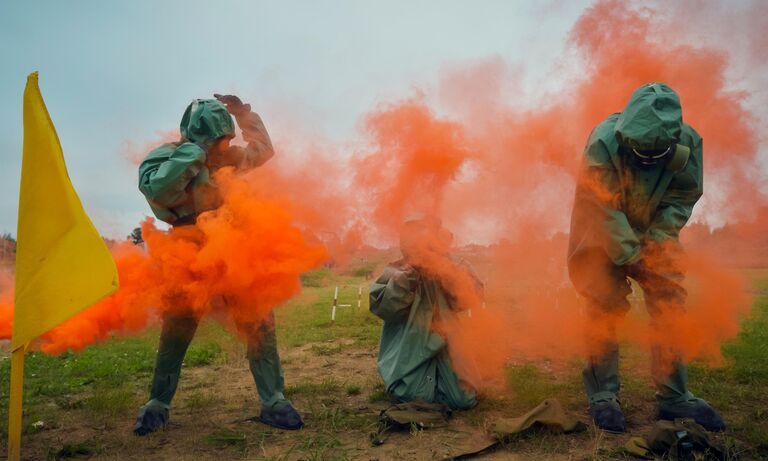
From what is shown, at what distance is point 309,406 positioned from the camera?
5.31 meters

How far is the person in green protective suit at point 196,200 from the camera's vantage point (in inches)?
169

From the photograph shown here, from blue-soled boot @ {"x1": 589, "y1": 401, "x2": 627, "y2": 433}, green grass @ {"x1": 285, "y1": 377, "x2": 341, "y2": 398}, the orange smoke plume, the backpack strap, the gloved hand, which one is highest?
the gloved hand

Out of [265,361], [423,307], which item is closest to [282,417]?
[265,361]

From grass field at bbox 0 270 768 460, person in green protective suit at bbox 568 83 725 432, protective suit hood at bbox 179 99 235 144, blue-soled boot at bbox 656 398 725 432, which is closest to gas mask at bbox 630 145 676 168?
person in green protective suit at bbox 568 83 725 432

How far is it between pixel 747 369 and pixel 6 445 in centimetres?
764

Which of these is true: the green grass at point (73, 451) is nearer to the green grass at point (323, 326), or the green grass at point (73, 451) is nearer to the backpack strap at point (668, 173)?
the green grass at point (323, 326)

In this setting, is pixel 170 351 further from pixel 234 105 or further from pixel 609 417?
pixel 609 417

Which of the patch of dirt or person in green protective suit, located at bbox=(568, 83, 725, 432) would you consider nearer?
the patch of dirt

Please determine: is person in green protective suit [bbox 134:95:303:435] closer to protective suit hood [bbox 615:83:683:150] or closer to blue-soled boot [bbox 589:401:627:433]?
blue-soled boot [bbox 589:401:627:433]

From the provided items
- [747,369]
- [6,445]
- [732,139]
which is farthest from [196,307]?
[747,369]

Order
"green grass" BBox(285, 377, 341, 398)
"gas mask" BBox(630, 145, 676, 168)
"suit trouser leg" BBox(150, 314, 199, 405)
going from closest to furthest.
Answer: "gas mask" BBox(630, 145, 676, 168), "suit trouser leg" BBox(150, 314, 199, 405), "green grass" BBox(285, 377, 341, 398)

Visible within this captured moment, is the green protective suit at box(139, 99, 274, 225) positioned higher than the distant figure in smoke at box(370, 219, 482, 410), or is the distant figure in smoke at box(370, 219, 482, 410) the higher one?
the green protective suit at box(139, 99, 274, 225)

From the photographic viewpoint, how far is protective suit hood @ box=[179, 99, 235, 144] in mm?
4500

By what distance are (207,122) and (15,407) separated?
2.56m
